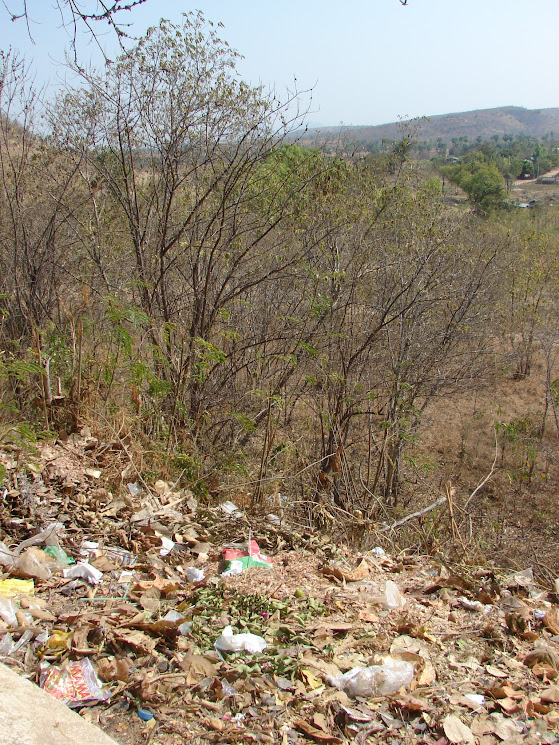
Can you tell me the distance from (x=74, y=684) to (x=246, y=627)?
70 centimetres

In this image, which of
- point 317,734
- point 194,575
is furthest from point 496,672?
point 194,575

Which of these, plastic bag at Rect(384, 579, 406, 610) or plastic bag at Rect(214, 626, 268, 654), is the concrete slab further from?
plastic bag at Rect(384, 579, 406, 610)

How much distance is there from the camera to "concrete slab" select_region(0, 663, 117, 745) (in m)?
1.58

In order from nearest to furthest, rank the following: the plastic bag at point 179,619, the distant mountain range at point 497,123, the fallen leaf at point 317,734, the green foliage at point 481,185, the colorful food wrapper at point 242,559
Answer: the fallen leaf at point 317,734 < the plastic bag at point 179,619 < the colorful food wrapper at point 242,559 < the green foliage at point 481,185 < the distant mountain range at point 497,123

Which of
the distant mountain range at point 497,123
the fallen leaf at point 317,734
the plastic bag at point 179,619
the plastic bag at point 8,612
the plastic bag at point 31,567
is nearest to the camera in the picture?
the fallen leaf at point 317,734

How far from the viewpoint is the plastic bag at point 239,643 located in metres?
2.20

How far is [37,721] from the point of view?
1.63 m

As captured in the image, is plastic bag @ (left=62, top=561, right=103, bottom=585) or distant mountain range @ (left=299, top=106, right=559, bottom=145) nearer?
plastic bag @ (left=62, top=561, right=103, bottom=585)

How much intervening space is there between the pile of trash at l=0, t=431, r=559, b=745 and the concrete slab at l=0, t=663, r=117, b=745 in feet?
0.40

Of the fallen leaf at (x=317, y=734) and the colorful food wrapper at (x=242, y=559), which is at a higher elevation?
the fallen leaf at (x=317, y=734)

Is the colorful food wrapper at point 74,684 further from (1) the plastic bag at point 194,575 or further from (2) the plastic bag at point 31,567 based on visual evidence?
(1) the plastic bag at point 194,575

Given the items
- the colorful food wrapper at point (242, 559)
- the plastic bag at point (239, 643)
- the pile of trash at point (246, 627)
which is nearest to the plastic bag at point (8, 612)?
the pile of trash at point (246, 627)

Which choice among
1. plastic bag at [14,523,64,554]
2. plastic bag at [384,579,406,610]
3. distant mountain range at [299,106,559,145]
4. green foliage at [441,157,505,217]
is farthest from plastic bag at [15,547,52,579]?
distant mountain range at [299,106,559,145]

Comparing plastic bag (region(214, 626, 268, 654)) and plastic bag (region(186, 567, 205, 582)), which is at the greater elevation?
plastic bag (region(214, 626, 268, 654))
